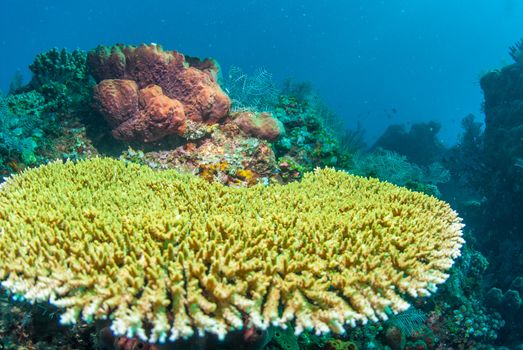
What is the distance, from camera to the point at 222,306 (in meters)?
2.66

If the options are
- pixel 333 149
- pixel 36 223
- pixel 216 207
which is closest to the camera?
pixel 36 223

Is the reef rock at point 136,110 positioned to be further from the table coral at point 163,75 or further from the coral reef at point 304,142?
the coral reef at point 304,142

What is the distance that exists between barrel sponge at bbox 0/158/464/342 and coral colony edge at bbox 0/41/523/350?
16 mm

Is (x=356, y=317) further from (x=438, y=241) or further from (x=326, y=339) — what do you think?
(x=326, y=339)

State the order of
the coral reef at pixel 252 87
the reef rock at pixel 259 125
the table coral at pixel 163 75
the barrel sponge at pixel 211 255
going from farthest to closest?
the coral reef at pixel 252 87 < the reef rock at pixel 259 125 < the table coral at pixel 163 75 < the barrel sponge at pixel 211 255

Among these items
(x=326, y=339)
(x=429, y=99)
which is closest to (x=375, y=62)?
(x=429, y=99)

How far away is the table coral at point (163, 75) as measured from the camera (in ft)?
25.7

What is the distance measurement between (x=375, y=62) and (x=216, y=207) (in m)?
166

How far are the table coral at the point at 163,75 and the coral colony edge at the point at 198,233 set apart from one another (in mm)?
30

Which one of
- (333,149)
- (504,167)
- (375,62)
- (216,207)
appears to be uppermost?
(375,62)

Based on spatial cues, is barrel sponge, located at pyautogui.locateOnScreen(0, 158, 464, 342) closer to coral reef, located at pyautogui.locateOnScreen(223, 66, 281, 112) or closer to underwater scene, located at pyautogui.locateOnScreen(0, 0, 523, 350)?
underwater scene, located at pyautogui.locateOnScreen(0, 0, 523, 350)

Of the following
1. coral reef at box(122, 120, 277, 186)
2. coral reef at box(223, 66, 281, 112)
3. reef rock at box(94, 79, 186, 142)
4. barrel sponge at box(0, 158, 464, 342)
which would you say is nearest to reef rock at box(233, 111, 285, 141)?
coral reef at box(122, 120, 277, 186)

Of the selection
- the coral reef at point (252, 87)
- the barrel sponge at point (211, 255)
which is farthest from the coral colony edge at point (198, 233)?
the coral reef at point (252, 87)

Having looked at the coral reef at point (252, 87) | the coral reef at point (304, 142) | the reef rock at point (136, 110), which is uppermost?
the coral reef at point (252, 87)
